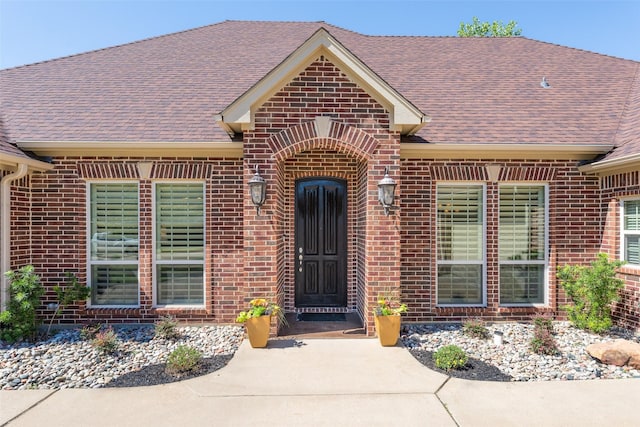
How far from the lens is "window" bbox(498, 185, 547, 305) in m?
6.53

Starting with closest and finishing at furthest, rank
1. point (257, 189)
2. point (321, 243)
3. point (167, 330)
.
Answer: point (257, 189) < point (167, 330) < point (321, 243)

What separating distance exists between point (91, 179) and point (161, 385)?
3944 mm

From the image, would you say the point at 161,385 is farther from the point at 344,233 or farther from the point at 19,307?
the point at 344,233

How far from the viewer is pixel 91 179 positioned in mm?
6211

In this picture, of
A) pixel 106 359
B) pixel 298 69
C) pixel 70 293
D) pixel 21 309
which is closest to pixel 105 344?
pixel 106 359

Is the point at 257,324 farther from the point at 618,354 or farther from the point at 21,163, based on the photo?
the point at 618,354

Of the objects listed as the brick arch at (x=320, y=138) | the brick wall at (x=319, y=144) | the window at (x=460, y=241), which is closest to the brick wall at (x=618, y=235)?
the window at (x=460, y=241)

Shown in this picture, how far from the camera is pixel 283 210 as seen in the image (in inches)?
267

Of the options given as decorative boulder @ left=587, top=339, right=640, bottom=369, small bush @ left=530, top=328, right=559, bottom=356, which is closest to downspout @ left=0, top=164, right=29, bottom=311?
small bush @ left=530, top=328, right=559, bottom=356

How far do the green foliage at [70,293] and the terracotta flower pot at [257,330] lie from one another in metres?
3.03

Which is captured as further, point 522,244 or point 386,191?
point 522,244

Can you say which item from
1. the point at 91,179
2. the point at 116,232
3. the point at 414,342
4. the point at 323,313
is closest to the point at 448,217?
the point at 414,342

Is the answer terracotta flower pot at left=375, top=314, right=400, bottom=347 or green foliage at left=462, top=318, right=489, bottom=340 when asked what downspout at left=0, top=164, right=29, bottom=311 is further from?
green foliage at left=462, top=318, right=489, bottom=340

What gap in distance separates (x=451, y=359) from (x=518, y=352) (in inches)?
52.2
